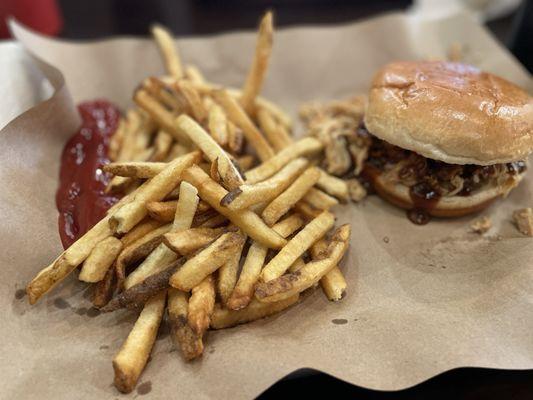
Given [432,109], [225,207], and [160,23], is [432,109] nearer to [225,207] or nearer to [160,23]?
[225,207]

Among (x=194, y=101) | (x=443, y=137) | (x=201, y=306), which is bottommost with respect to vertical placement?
(x=443, y=137)

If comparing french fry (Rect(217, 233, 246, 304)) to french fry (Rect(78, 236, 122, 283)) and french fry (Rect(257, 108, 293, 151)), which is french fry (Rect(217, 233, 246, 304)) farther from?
french fry (Rect(257, 108, 293, 151))

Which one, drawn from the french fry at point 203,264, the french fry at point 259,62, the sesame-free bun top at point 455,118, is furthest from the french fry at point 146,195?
the sesame-free bun top at point 455,118

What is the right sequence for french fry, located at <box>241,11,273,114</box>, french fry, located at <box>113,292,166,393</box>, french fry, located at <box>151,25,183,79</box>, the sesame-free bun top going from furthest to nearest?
french fry, located at <box>151,25,183,79</box>
french fry, located at <box>241,11,273,114</box>
the sesame-free bun top
french fry, located at <box>113,292,166,393</box>

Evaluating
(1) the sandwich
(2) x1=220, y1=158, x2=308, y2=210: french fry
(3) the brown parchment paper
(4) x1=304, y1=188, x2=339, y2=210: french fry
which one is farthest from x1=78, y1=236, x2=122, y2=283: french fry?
(1) the sandwich

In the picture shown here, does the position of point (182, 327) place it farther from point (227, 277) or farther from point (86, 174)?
point (86, 174)


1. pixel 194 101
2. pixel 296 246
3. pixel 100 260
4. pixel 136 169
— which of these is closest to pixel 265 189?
pixel 296 246
